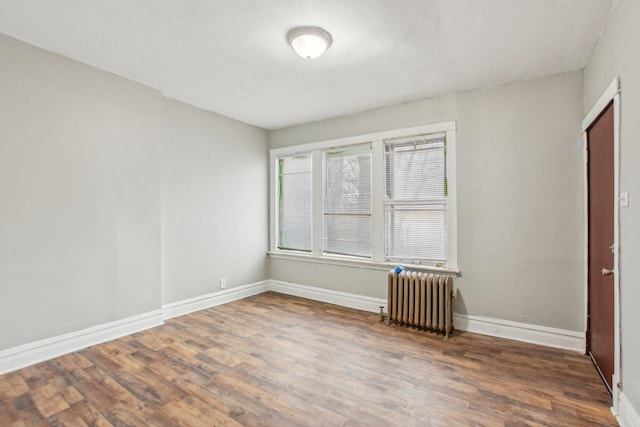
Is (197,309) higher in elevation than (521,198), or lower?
lower

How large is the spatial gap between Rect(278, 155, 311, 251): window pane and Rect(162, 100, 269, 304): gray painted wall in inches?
11.0

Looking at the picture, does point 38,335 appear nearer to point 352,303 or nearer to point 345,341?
point 345,341

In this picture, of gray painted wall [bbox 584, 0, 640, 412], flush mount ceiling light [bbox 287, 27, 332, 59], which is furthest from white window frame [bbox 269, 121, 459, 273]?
flush mount ceiling light [bbox 287, 27, 332, 59]

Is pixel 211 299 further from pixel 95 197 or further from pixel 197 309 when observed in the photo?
pixel 95 197

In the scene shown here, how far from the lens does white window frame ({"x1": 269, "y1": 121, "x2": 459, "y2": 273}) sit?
11.9 ft

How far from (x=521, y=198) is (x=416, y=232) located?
120 centimetres

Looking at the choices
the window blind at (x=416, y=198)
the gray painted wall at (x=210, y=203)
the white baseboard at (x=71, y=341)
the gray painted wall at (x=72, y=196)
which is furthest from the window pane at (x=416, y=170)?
the white baseboard at (x=71, y=341)

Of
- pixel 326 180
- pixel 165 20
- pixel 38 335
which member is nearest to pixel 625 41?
pixel 165 20

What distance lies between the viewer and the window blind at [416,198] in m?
3.77

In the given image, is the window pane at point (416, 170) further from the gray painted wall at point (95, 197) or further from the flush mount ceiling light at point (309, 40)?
the gray painted wall at point (95, 197)

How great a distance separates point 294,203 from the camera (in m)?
5.17

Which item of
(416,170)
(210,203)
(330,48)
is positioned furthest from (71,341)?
(416,170)

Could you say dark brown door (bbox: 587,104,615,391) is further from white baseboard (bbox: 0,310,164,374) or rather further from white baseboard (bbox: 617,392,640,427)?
white baseboard (bbox: 0,310,164,374)

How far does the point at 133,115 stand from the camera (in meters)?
3.44
